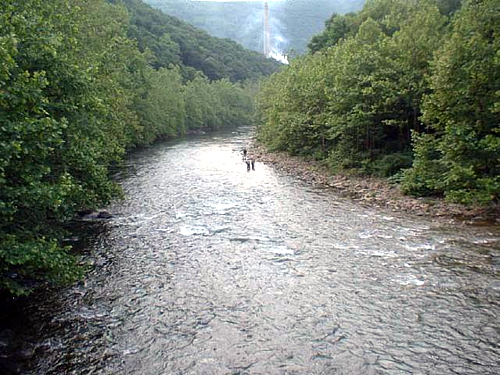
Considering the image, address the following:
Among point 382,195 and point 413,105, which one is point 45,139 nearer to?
point 382,195

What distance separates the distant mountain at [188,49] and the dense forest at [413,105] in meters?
71.0

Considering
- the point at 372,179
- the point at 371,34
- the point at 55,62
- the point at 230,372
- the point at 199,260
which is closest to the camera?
the point at 230,372

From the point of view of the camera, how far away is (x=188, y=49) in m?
133

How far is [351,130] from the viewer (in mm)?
31141

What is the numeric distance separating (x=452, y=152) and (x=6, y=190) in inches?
662

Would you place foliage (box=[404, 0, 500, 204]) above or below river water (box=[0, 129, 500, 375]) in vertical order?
above

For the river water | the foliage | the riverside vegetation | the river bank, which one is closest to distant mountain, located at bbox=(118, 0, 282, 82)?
the riverside vegetation

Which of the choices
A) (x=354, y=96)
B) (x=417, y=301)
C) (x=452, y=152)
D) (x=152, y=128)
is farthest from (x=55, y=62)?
(x=152, y=128)

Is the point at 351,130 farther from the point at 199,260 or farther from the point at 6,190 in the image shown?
the point at 6,190

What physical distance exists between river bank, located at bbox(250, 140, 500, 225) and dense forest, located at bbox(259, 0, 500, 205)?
663 millimetres

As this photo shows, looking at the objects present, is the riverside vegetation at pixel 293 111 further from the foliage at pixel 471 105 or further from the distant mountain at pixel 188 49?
the distant mountain at pixel 188 49

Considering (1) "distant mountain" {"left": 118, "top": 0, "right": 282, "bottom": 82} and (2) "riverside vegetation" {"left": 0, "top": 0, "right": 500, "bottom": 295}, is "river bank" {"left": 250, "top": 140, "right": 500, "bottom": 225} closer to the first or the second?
(2) "riverside vegetation" {"left": 0, "top": 0, "right": 500, "bottom": 295}

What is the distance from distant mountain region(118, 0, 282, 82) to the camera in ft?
376

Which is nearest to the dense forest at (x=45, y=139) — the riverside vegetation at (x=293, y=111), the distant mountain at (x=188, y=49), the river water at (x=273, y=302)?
the riverside vegetation at (x=293, y=111)
